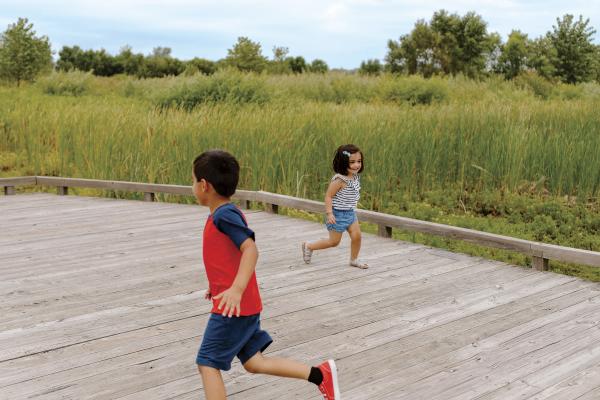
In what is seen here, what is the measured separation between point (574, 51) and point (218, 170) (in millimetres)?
50056

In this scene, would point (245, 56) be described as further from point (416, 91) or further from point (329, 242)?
point (329, 242)

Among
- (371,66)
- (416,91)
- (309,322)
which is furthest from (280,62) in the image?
(309,322)

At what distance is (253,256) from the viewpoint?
9.33 feet

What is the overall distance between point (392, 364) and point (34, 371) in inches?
76.2

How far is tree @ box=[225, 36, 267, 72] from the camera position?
135ft

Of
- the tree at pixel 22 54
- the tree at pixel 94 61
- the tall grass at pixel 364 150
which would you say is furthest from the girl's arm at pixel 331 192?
the tree at pixel 94 61

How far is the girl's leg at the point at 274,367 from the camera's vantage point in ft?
10.2

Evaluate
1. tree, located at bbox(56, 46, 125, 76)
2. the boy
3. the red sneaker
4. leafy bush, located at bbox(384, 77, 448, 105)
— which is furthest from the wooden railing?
tree, located at bbox(56, 46, 125, 76)

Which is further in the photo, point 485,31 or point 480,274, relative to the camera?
point 485,31

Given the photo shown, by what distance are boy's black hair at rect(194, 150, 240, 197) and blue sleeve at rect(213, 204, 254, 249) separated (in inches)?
4.7

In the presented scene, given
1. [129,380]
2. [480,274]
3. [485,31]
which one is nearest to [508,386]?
[129,380]

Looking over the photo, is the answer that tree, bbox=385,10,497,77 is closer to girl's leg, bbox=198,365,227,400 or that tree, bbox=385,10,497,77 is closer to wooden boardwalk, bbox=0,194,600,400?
wooden boardwalk, bbox=0,194,600,400

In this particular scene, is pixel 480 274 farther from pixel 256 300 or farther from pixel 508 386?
pixel 256 300

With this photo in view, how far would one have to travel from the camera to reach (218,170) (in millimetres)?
2980
